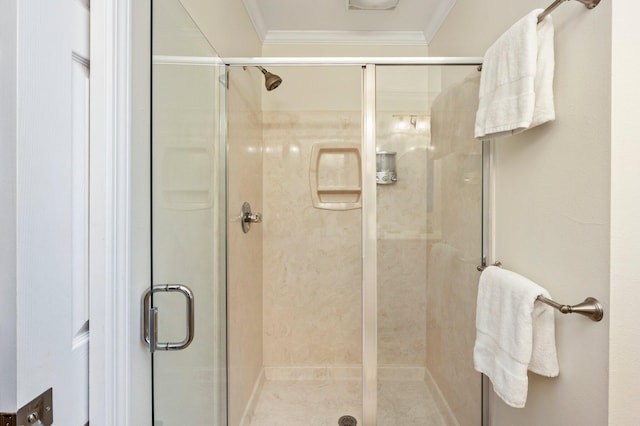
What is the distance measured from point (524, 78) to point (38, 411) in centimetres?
145

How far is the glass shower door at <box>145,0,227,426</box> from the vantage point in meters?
0.81

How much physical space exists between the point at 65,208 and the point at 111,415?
456 mm

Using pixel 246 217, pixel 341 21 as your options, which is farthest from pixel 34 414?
pixel 341 21

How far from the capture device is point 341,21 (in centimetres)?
222

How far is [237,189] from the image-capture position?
1.68 meters

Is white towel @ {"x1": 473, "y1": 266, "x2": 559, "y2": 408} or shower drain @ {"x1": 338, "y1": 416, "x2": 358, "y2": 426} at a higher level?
white towel @ {"x1": 473, "y1": 266, "x2": 559, "y2": 408}

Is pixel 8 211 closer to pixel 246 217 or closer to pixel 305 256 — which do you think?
pixel 246 217

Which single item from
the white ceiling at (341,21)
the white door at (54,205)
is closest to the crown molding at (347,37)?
the white ceiling at (341,21)

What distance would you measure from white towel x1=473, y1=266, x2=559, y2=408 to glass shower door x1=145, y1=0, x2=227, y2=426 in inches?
39.6

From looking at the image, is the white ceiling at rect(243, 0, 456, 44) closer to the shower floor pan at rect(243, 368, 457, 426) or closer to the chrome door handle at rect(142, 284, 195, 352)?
the chrome door handle at rect(142, 284, 195, 352)

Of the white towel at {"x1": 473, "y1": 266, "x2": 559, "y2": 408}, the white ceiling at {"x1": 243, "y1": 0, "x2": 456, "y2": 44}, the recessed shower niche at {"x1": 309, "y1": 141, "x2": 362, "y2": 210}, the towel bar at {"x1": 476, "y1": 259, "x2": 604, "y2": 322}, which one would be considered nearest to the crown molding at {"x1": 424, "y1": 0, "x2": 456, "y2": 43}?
the white ceiling at {"x1": 243, "y1": 0, "x2": 456, "y2": 44}

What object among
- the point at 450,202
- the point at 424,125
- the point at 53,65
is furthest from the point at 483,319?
the point at 53,65

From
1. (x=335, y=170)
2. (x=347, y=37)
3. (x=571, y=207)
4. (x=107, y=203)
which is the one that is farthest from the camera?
(x=347, y=37)

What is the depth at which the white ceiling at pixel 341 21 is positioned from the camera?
2023mm
